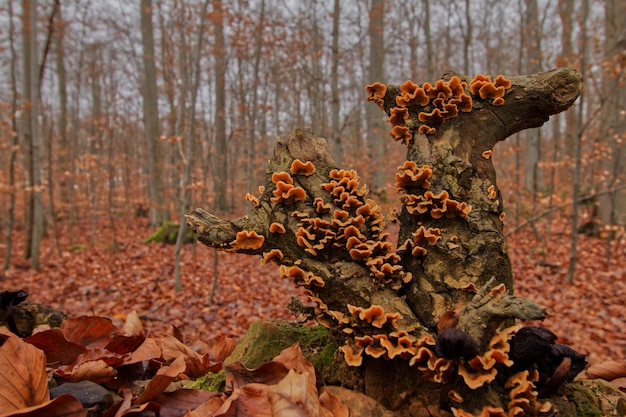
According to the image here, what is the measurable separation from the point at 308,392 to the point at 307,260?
510 mm

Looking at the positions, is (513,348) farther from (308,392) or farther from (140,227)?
(140,227)

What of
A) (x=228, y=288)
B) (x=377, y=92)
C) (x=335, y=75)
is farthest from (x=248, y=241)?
(x=335, y=75)

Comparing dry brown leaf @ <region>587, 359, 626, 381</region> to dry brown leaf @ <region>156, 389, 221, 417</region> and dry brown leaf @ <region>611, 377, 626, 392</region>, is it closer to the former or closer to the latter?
dry brown leaf @ <region>611, 377, 626, 392</region>

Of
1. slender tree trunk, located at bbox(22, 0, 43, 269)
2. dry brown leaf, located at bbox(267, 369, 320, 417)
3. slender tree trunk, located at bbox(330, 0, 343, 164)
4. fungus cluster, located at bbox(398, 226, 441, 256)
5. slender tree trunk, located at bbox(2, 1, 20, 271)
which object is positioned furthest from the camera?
slender tree trunk, located at bbox(330, 0, 343, 164)

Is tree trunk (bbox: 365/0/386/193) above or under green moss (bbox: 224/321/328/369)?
above

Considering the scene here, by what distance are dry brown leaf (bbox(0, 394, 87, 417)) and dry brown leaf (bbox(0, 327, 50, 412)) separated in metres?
0.06

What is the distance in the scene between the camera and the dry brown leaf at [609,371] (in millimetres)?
2055

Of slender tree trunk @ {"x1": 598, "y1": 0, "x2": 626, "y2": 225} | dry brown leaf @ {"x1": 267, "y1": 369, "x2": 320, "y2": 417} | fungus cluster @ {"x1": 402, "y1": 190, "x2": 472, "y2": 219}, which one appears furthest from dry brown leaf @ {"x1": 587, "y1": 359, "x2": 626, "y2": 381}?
slender tree trunk @ {"x1": 598, "y1": 0, "x2": 626, "y2": 225}

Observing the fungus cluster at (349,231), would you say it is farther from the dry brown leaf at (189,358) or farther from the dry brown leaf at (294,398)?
the dry brown leaf at (189,358)

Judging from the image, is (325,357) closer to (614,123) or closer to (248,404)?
(248,404)

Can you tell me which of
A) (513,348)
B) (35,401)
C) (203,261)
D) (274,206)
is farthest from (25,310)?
(203,261)

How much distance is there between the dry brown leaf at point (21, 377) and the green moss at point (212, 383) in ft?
2.07

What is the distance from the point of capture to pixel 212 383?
5.76 ft

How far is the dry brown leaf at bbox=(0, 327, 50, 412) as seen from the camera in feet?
4.08
